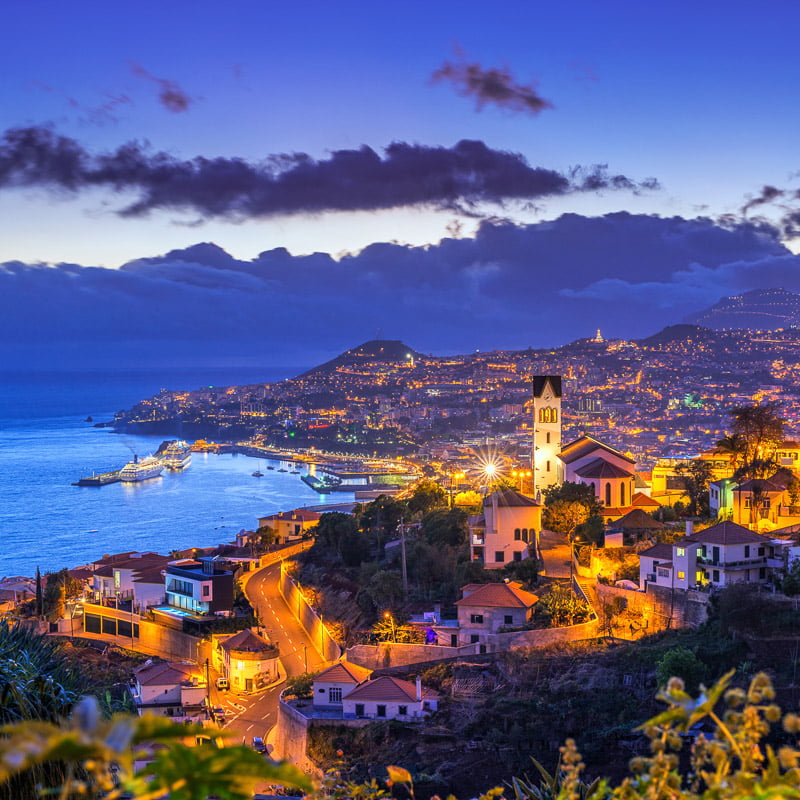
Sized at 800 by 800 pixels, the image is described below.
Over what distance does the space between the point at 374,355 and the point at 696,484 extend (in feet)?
310

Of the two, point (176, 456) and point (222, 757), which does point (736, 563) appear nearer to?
point (222, 757)

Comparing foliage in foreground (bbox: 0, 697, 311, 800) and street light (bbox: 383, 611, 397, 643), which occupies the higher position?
foliage in foreground (bbox: 0, 697, 311, 800)

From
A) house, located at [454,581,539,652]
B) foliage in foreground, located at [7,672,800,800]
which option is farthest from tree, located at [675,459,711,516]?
foliage in foreground, located at [7,672,800,800]

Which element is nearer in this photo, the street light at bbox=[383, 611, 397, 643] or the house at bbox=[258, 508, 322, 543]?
the street light at bbox=[383, 611, 397, 643]

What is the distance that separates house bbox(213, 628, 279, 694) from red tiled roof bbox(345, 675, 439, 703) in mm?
3987

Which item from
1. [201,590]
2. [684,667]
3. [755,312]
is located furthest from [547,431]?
[755,312]

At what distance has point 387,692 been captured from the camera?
41.8 feet

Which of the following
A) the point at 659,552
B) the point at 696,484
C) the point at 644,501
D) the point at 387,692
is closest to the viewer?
the point at 387,692

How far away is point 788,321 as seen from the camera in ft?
246

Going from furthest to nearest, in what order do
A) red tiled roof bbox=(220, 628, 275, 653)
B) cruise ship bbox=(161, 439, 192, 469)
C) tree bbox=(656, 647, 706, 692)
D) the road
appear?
1. cruise ship bbox=(161, 439, 192, 469)
2. red tiled roof bbox=(220, 628, 275, 653)
3. the road
4. tree bbox=(656, 647, 706, 692)

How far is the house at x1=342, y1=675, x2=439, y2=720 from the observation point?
12.6m

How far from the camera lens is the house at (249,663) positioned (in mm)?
16453

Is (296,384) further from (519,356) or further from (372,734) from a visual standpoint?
(372,734)

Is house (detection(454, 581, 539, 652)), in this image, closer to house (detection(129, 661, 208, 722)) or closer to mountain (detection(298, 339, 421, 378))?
house (detection(129, 661, 208, 722))
